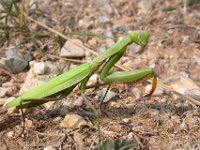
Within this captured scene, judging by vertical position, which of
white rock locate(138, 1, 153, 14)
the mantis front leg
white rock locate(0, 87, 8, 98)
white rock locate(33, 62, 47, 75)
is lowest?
white rock locate(0, 87, 8, 98)

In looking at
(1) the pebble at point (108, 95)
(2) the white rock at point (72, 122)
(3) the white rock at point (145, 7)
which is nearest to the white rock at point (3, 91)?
(2) the white rock at point (72, 122)

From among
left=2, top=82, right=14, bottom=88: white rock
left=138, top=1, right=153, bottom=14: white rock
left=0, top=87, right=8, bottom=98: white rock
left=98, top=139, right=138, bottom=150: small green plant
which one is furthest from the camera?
left=138, top=1, right=153, bottom=14: white rock

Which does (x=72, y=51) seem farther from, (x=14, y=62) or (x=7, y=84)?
(x=7, y=84)

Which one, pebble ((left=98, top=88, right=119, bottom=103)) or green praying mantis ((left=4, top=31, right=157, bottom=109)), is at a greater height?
green praying mantis ((left=4, top=31, right=157, bottom=109))

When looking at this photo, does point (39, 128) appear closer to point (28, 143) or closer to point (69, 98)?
point (28, 143)

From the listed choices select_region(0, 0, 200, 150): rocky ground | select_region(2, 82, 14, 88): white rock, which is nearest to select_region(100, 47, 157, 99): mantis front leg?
select_region(0, 0, 200, 150): rocky ground

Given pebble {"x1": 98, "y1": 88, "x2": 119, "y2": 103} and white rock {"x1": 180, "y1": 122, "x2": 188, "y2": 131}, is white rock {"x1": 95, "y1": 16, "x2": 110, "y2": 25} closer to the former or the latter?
pebble {"x1": 98, "y1": 88, "x2": 119, "y2": 103}

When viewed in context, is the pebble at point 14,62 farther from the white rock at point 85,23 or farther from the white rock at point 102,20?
the white rock at point 102,20

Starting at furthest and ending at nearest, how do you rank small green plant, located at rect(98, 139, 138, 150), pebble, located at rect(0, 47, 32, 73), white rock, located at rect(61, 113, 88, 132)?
pebble, located at rect(0, 47, 32, 73)
white rock, located at rect(61, 113, 88, 132)
small green plant, located at rect(98, 139, 138, 150)

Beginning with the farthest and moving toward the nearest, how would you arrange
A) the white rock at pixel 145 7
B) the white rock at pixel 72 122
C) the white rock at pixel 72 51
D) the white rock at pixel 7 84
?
the white rock at pixel 145 7 < the white rock at pixel 72 51 < the white rock at pixel 7 84 < the white rock at pixel 72 122
